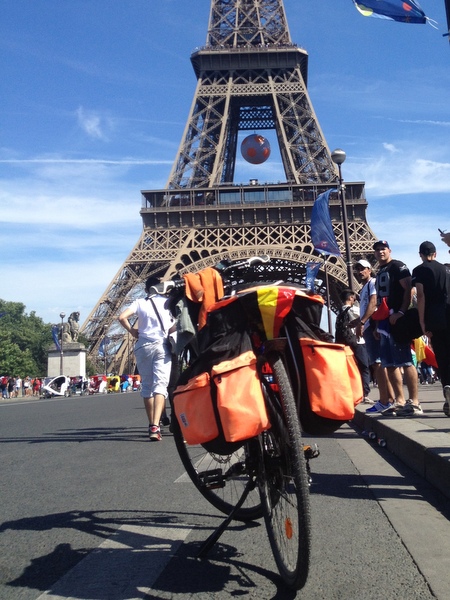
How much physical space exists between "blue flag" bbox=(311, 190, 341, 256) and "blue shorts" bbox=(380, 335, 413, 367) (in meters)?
11.1

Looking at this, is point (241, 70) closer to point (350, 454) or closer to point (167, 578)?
point (350, 454)

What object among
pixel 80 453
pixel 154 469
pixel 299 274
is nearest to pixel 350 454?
pixel 154 469

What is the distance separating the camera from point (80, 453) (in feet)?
19.9

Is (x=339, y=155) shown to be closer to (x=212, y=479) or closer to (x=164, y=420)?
(x=164, y=420)

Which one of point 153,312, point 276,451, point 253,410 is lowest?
point 276,451

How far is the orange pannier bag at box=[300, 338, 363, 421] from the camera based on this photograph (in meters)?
2.55

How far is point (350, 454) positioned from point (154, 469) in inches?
65.5

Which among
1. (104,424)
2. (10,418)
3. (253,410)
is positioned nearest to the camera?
(253,410)

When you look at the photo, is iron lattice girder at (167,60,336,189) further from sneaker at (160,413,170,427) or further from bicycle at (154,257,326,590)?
bicycle at (154,257,326,590)

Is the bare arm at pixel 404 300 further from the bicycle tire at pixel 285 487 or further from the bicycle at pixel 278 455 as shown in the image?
the bicycle tire at pixel 285 487

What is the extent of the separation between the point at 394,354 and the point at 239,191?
3632 centimetres

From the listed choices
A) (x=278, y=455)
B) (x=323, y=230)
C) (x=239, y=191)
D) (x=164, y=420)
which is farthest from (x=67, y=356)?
(x=278, y=455)

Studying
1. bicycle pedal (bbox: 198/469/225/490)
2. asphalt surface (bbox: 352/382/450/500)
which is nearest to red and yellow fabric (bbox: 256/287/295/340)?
bicycle pedal (bbox: 198/469/225/490)

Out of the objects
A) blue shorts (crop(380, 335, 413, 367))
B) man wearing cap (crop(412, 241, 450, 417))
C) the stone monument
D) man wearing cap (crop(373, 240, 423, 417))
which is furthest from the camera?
the stone monument
